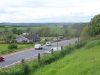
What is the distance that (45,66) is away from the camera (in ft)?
99.7

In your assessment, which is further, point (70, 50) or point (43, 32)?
point (43, 32)

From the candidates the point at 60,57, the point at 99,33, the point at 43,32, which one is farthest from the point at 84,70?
the point at 43,32

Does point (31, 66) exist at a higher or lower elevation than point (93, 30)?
lower

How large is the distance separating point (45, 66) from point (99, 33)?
40562mm

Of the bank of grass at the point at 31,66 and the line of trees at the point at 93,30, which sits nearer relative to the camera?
the bank of grass at the point at 31,66

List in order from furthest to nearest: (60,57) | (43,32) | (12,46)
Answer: (43,32)
(12,46)
(60,57)

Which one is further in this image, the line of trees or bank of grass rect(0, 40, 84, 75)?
the line of trees

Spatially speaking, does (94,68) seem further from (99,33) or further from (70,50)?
(99,33)

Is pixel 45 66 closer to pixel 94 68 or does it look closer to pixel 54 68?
pixel 54 68

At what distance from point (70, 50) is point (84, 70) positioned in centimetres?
1989

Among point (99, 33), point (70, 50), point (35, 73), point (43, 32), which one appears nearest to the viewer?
point (35, 73)

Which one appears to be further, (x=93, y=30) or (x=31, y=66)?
(x=93, y=30)

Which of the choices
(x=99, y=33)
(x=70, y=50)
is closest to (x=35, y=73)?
(x=70, y=50)

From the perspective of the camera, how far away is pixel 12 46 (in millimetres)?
82312
